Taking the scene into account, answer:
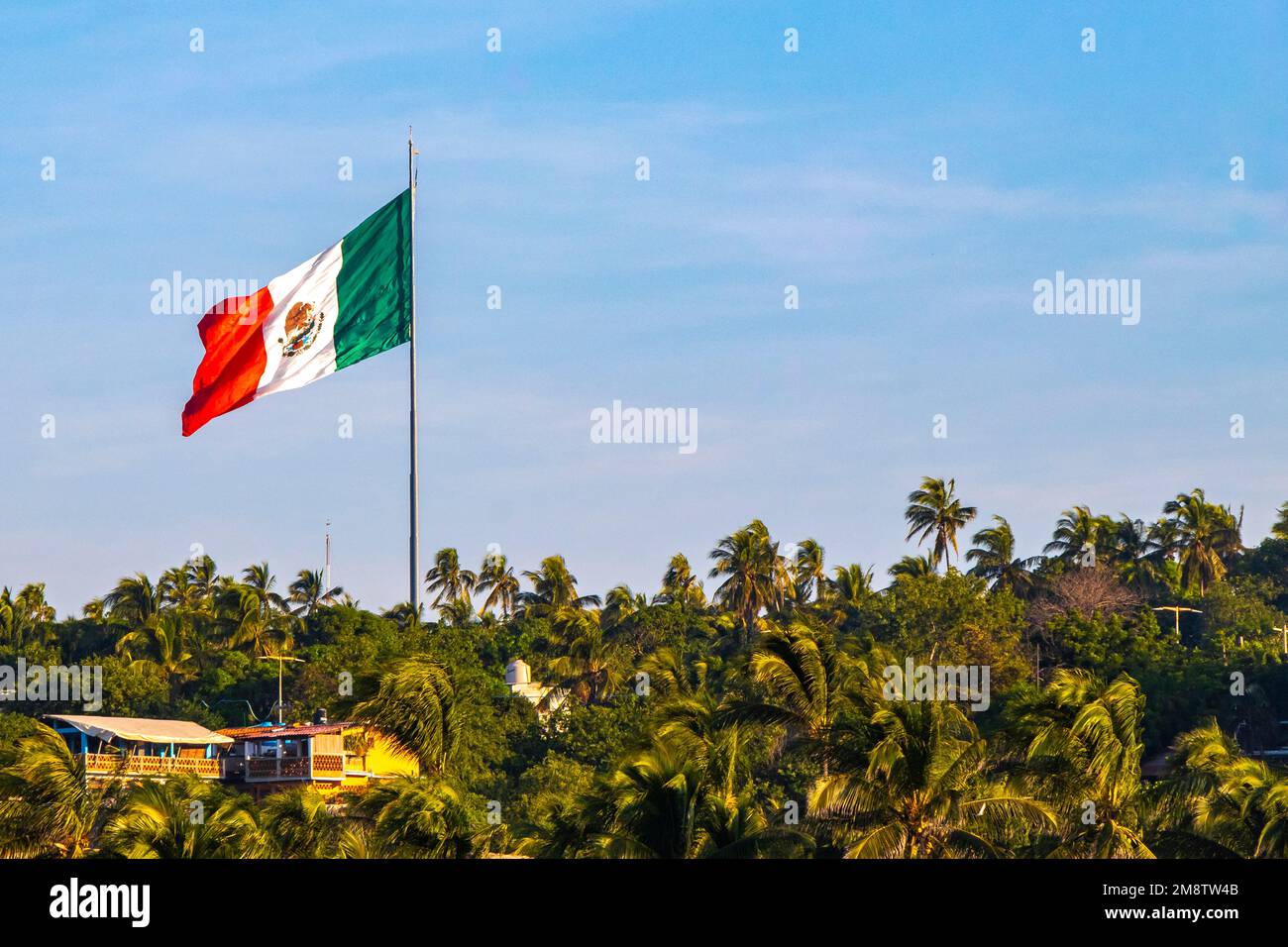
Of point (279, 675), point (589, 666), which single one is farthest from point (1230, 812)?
point (589, 666)

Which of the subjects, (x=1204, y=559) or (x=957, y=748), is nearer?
(x=957, y=748)

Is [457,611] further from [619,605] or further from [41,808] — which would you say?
[41,808]

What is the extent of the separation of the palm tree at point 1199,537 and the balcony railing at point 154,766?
2536 inches

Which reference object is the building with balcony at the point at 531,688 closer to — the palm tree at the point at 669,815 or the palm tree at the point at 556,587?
the palm tree at the point at 556,587

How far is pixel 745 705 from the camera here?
36250 mm

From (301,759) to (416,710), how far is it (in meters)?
35.0

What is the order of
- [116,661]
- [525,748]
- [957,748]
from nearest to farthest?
[957,748] → [525,748] → [116,661]

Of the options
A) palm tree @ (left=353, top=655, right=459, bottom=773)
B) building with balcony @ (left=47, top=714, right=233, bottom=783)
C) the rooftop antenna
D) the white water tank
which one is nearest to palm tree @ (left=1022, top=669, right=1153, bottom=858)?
palm tree @ (left=353, top=655, right=459, bottom=773)

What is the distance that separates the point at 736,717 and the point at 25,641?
7363 cm

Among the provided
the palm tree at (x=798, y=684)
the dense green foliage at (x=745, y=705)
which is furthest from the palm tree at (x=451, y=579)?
the palm tree at (x=798, y=684)
